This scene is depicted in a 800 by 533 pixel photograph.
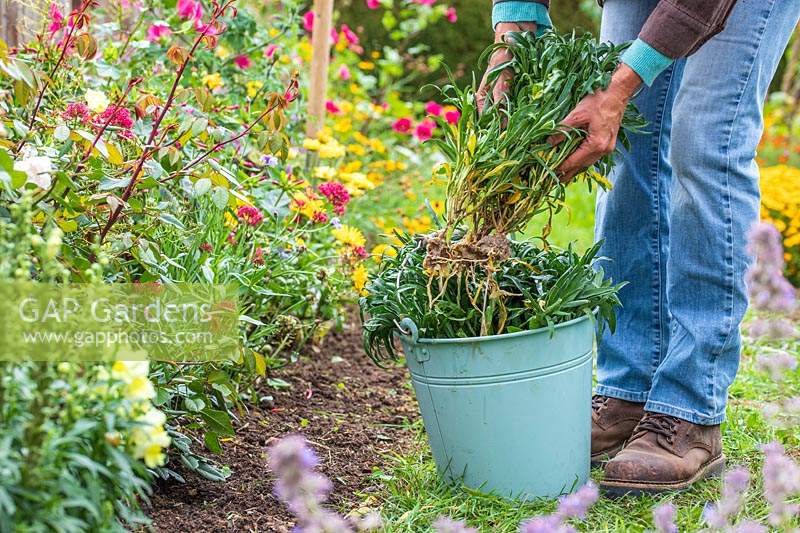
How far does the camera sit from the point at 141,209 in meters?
1.69

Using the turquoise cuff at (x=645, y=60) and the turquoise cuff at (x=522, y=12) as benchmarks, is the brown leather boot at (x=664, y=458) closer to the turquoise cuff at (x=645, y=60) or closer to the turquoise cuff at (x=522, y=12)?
the turquoise cuff at (x=645, y=60)

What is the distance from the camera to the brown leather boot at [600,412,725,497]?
1909 mm

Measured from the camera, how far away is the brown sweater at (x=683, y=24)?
169cm

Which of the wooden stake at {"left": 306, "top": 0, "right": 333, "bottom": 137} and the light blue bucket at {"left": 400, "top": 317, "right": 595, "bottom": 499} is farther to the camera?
the wooden stake at {"left": 306, "top": 0, "right": 333, "bottom": 137}

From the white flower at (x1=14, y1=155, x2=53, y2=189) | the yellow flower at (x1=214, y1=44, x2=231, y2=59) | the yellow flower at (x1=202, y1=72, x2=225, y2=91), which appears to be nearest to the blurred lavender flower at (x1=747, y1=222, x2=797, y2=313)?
the white flower at (x1=14, y1=155, x2=53, y2=189)

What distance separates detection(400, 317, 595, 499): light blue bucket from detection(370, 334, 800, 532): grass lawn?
4cm

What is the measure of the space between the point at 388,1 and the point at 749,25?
285 cm

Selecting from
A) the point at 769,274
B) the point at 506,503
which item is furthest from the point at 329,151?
the point at 769,274

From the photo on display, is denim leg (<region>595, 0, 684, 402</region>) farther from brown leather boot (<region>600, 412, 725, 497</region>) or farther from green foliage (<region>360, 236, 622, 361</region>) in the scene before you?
green foliage (<region>360, 236, 622, 361</region>)

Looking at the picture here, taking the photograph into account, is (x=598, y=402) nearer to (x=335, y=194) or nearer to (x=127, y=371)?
(x=335, y=194)

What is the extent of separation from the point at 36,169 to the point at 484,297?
866mm

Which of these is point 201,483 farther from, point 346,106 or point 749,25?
point 346,106

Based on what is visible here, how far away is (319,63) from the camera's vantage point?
3.12m

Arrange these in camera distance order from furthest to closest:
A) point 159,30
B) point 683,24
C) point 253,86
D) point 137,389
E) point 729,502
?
1. point 253,86
2. point 159,30
3. point 683,24
4. point 729,502
5. point 137,389
